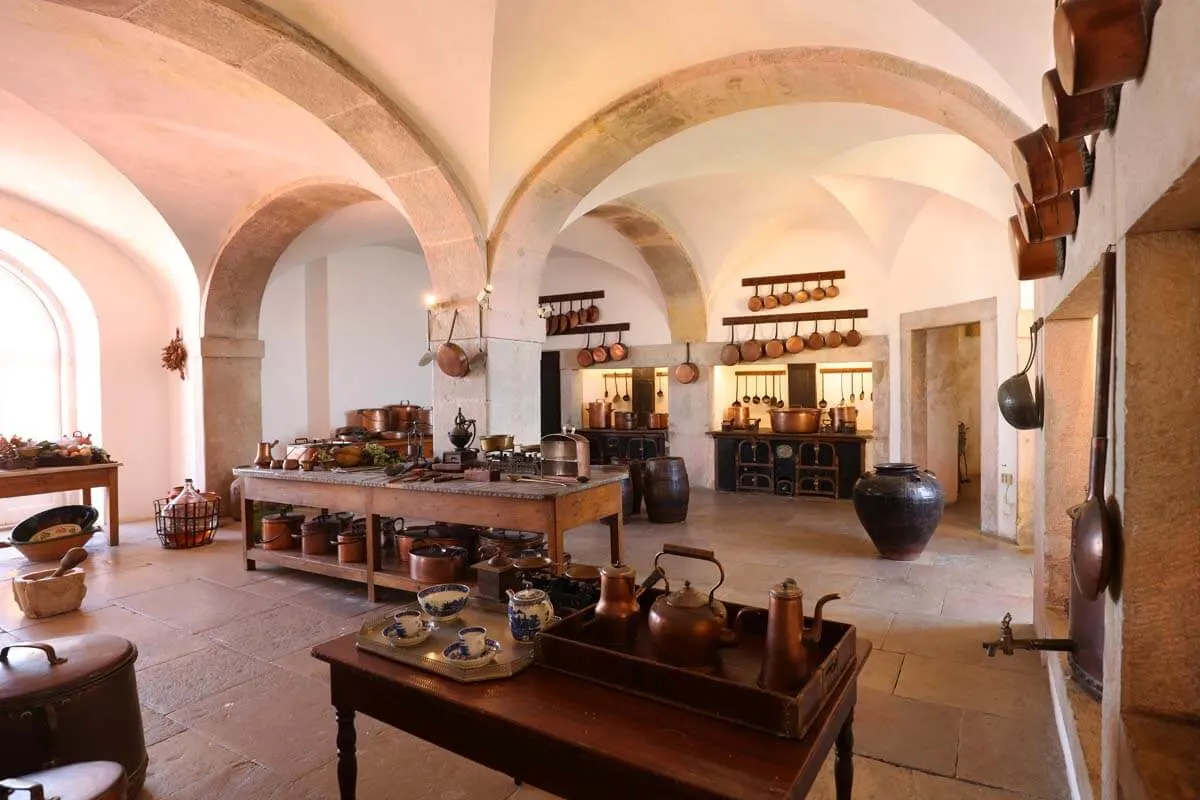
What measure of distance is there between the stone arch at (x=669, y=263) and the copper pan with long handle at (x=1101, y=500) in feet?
20.3

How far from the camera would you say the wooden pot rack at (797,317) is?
839 cm

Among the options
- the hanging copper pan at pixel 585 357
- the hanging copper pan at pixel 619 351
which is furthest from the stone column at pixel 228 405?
the hanging copper pan at pixel 619 351

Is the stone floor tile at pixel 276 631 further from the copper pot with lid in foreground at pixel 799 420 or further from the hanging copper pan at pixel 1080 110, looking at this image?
the copper pot with lid in foreground at pixel 799 420

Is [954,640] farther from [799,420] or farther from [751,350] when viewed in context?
[751,350]

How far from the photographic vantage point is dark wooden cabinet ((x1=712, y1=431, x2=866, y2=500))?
8.38 meters

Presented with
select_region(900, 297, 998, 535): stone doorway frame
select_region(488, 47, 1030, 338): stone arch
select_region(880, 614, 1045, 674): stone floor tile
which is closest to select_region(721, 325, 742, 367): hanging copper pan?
select_region(900, 297, 998, 535): stone doorway frame

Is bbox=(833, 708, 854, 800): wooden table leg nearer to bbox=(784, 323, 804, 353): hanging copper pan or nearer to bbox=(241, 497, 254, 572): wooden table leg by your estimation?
bbox=(241, 497, 254, 572): wooden table leg

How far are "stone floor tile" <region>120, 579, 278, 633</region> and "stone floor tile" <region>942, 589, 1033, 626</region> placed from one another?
15.3ft

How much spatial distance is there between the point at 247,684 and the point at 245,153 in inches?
184

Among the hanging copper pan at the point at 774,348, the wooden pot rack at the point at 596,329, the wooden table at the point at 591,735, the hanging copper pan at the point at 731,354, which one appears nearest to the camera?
the wooden table at the point at 591,735

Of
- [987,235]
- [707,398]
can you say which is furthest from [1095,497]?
[707,398]

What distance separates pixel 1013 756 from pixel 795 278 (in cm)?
696

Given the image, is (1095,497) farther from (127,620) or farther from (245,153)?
(245,153)

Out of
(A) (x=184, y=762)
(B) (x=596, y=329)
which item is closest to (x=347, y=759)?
(A) (x=184, y=762)
